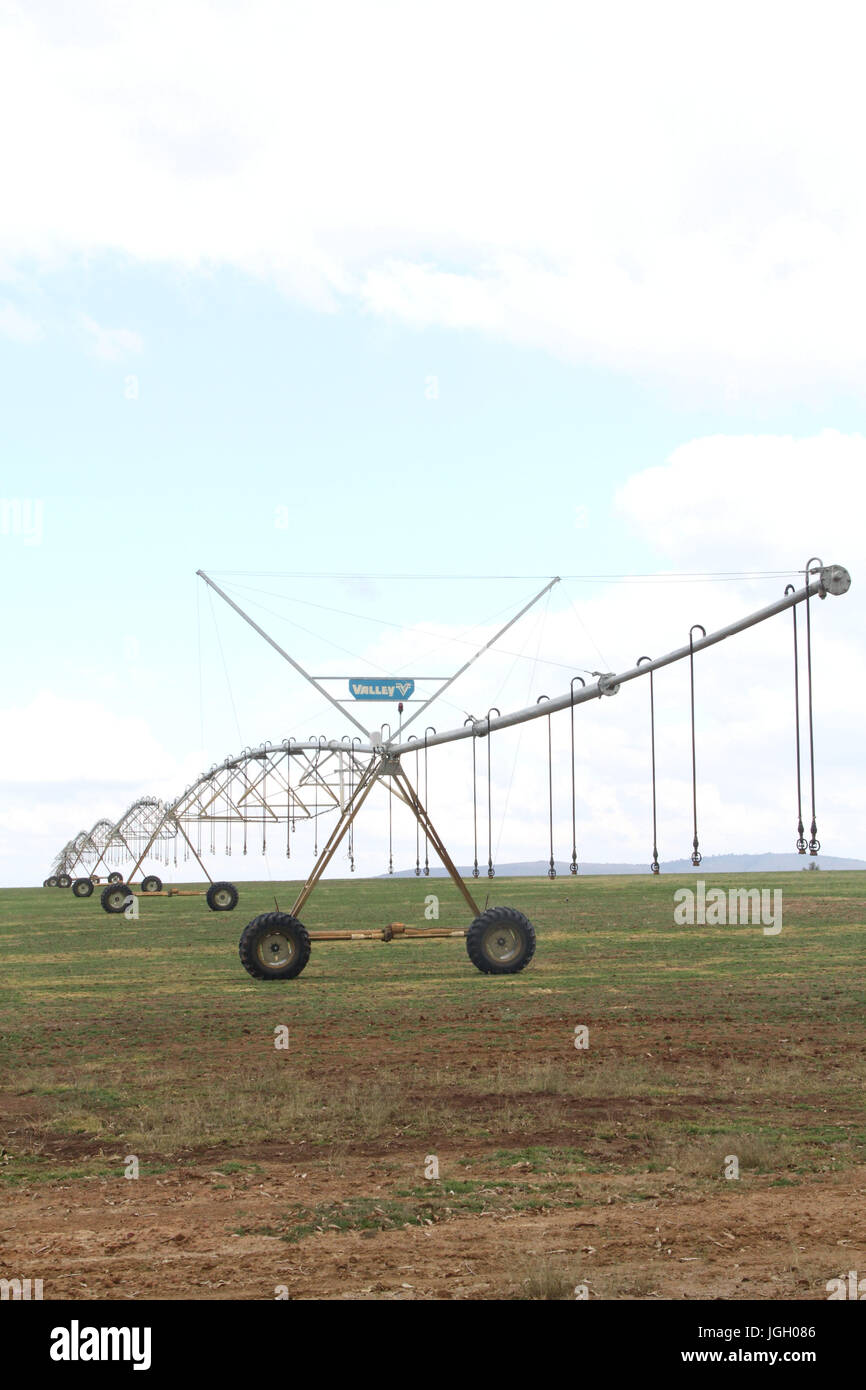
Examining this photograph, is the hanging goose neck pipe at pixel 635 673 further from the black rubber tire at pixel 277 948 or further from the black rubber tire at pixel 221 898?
the black rubber tire at pixel 221 898

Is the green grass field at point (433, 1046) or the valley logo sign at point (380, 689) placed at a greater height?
the valley logo sign at point (380, 689)

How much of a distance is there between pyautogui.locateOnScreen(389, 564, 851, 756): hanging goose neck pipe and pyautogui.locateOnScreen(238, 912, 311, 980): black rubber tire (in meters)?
4.33

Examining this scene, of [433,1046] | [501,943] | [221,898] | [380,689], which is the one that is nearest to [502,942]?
[501,943]

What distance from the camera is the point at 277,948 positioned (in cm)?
2727

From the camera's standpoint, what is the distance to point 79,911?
2594 inches

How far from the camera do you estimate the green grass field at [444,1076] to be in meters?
12.3

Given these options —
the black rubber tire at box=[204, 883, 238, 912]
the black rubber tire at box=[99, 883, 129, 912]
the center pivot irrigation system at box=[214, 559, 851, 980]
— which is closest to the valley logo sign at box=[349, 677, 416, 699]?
the center pivot irrigation system at box=[214, 559, 851, 980]

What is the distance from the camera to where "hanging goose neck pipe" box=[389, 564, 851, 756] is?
22.8m

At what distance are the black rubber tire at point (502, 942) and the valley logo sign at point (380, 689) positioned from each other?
196 inches

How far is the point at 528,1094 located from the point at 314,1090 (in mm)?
2395

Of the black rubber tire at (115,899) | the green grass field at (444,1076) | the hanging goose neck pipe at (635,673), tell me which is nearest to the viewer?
the green grass field at (444,1076)

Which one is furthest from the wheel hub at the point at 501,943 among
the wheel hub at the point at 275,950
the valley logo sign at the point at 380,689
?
the valley logo sign at the point at 380,689
